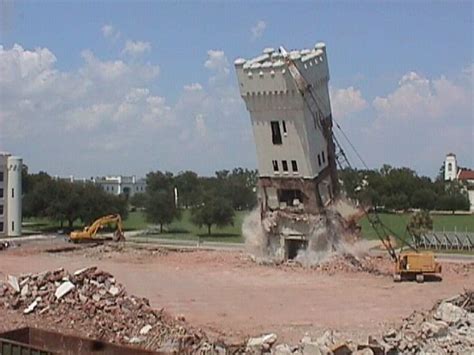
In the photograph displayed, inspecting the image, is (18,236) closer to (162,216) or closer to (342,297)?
(162,216)

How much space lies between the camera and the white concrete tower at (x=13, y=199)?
74.1 metres

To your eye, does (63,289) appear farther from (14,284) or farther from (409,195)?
(409,195)

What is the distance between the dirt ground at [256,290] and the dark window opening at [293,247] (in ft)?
6.23

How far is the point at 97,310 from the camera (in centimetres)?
2552

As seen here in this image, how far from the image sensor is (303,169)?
147ft

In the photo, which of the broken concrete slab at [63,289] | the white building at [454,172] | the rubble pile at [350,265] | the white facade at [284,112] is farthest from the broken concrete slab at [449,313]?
the white building at [454,172]

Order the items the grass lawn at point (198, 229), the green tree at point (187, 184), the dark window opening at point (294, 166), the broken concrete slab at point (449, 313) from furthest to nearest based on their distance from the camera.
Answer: the green tree at point (187, 184), the grass lawn at point (198, 229), the dark window opening at point (294, 166), the broken concrete slab at point (449, 313)

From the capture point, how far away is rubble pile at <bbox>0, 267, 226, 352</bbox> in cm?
2292

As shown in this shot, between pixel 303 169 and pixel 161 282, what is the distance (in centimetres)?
1155

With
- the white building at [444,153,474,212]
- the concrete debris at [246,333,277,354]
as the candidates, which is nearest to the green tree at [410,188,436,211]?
the white building at [444,153,474,212]

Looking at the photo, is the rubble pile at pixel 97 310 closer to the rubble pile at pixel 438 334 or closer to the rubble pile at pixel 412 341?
the rubble pile at pixel 412 341

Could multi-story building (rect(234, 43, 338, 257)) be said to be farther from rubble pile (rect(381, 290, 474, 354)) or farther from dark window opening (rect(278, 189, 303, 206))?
rubble pile (rect(381, 290, 474, 354))

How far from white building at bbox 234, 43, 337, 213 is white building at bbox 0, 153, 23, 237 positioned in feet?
118

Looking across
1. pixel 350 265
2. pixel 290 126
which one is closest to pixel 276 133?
pixel 290 126
